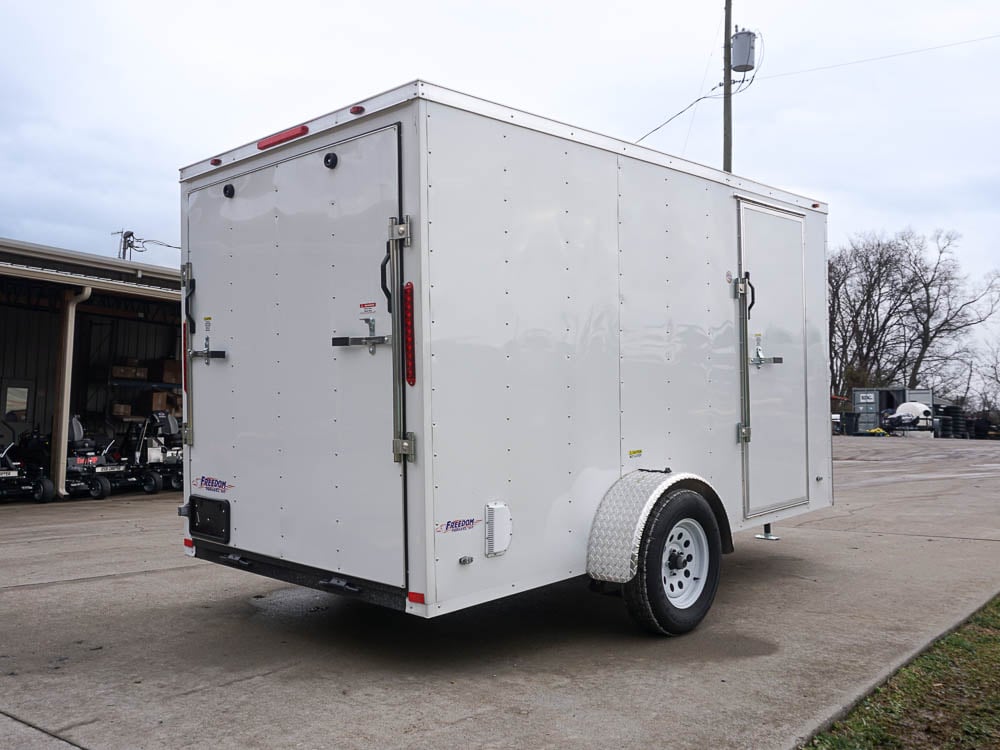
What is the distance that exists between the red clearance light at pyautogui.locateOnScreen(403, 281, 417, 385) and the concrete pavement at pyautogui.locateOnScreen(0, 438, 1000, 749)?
154 centimetres

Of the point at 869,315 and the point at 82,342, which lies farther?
the point at 869,315

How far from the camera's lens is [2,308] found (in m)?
16.5

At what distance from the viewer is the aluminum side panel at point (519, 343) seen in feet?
14.6

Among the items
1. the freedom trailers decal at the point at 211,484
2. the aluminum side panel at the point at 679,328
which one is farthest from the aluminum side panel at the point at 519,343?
the freedom trailers decal at the point at 211,484

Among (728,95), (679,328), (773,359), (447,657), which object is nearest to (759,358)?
(773,359)

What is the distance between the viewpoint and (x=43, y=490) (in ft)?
46.0

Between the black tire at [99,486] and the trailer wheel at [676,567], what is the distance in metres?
11.8

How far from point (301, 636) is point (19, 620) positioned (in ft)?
6.25

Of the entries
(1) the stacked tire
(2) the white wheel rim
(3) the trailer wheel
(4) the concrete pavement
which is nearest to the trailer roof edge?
(3) the trailer wheel

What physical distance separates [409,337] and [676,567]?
2.30 meters

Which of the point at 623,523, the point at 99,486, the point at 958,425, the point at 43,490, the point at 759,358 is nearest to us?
the point at 623,523

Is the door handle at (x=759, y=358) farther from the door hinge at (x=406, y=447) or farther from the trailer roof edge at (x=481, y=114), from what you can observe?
the door hinge at (x=406, y=447)

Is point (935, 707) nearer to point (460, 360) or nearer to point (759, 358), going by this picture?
point (460, 360)

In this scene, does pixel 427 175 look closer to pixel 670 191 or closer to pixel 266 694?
pixel 670 191
